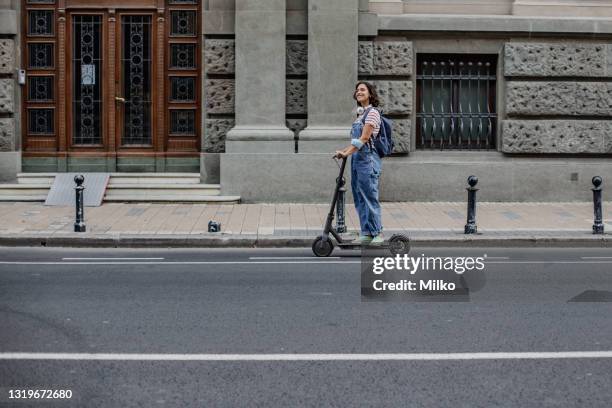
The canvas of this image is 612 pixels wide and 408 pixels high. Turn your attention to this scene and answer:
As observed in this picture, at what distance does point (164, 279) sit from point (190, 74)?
8744 mm

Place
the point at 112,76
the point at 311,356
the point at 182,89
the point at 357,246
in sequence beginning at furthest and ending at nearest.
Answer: the point at 182,89 < the point at 112,76 < the point at 357,246 < the point at 311,356

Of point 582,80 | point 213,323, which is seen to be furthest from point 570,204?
point 213,323

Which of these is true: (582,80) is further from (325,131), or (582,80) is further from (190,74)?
(190,74)

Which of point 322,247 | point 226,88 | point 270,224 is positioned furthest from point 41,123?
point 322,247

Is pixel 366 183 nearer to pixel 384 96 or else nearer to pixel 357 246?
pixel 357 246

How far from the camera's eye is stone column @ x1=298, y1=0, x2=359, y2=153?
17.6 meters

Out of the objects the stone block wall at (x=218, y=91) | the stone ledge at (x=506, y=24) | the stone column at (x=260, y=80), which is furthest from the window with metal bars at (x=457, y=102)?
the stone block wall at (x=218, y=91)

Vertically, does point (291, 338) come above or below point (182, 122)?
below

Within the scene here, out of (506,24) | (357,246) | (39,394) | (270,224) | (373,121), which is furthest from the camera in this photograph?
(506,24)

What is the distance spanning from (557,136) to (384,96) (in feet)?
10.3

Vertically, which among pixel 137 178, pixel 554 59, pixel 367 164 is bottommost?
pixel 137 178

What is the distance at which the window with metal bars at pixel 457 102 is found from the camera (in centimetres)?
1848

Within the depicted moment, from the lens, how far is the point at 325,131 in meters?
17.6

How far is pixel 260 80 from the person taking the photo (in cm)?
1762
